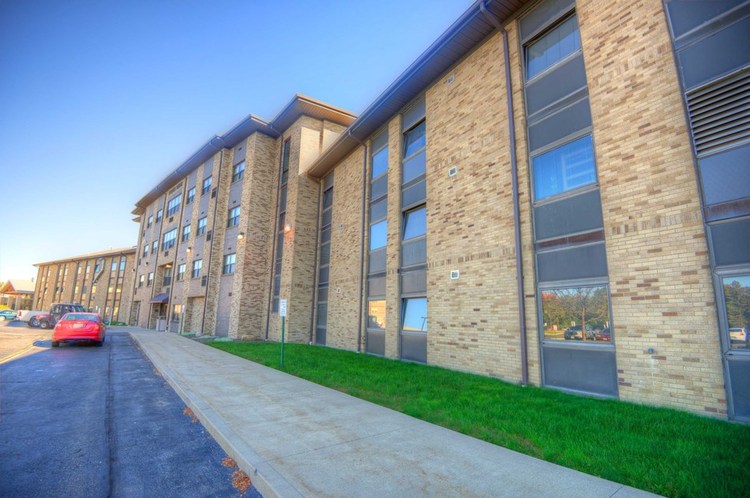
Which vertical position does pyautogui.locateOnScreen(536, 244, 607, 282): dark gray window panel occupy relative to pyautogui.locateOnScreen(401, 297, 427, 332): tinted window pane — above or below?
above

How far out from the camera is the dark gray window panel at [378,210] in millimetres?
14680

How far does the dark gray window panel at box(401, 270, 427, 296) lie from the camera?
11836mm

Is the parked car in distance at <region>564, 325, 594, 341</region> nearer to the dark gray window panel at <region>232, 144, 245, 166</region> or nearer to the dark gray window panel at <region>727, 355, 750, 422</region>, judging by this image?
the dark gray window panel at <region>727, 355, 750, 422</region>

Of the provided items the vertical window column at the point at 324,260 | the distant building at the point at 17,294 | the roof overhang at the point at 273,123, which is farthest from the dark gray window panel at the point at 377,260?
the distant building at the point at 17,294

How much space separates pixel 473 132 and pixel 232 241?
62.0 ft

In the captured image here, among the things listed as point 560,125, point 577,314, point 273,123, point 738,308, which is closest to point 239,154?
point 273,123

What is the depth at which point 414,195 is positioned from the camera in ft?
42.3

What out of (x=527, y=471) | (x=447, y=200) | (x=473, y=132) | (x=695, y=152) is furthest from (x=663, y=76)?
(x=527, y=471)

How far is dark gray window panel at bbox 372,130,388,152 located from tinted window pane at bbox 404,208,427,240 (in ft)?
13.4

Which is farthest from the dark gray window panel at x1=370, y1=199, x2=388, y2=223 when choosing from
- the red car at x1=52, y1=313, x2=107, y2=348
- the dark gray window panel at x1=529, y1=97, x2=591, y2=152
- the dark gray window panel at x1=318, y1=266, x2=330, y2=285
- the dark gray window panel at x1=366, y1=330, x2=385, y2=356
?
the red car at x1=52, y1=313, x2=107, y2=348

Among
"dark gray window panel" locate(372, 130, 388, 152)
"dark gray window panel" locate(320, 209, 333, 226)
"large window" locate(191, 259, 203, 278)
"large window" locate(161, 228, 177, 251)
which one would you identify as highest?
"dark gray window panel" locate(372, 130, 388, 152)

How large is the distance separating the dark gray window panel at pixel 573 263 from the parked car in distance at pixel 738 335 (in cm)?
204

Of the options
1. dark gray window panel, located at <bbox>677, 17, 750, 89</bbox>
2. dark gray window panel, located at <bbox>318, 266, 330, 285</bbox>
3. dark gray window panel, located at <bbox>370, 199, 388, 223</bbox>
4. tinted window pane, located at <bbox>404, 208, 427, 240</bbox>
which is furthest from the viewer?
dark gray window panel, located at <bbox>318, 266, 330, 285</bbox>

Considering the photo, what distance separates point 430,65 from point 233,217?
17.9m
